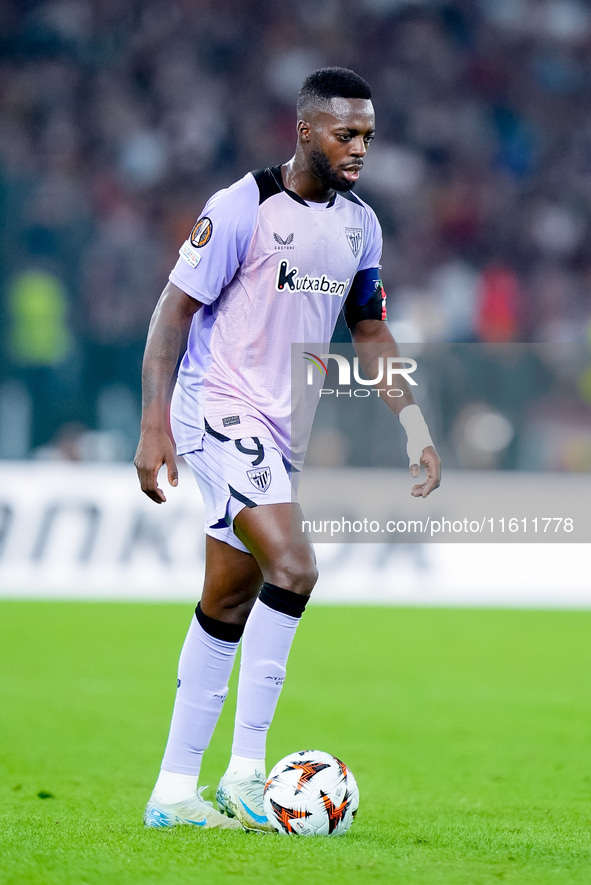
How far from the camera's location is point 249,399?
3.74 meters

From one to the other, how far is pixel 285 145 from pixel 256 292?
444 inches

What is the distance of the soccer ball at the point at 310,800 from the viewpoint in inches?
137

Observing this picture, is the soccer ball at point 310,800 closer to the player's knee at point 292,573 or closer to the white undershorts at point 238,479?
the player's knee at point 292,573

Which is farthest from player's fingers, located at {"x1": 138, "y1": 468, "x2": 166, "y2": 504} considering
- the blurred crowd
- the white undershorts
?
the blurred crowd

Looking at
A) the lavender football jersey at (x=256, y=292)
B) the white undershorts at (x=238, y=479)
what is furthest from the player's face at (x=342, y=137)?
the white undershorts at (x=238, y=479)

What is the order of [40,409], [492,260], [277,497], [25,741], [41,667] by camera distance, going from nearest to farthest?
[277,497] < [25,741] < [41,667] < [40,409] < [492,260]

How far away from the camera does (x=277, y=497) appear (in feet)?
11.8

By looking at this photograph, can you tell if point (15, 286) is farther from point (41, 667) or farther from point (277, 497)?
point (277, 497)

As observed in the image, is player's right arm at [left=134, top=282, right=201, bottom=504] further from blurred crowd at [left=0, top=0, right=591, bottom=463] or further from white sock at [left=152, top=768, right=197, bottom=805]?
blurred crowd at [left=0, top=0, right=591, bottom=463]

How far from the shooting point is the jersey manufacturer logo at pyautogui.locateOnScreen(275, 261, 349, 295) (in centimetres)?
370

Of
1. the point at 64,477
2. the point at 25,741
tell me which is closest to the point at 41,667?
the point at 25,741

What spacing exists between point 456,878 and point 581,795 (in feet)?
5.07

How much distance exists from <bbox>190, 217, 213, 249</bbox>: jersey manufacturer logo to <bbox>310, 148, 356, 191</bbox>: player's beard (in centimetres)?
38

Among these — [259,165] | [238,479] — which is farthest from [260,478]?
[259,165]
